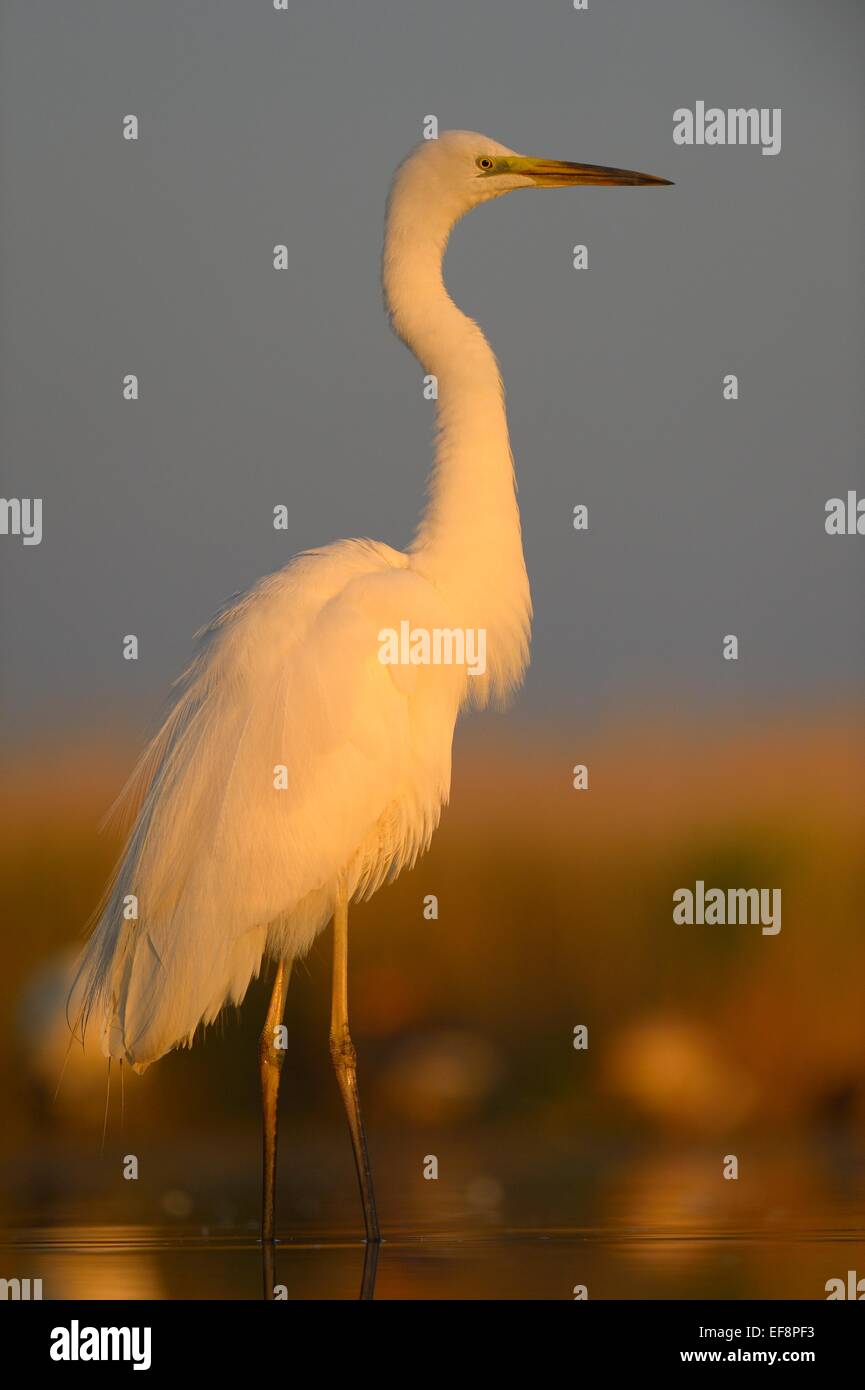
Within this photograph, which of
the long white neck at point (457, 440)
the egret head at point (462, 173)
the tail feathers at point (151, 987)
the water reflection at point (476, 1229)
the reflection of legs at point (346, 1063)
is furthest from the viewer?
the egret head at point (462, 173)

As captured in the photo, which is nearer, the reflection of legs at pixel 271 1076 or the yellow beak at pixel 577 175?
the reflection of legs at pixel 271 1076

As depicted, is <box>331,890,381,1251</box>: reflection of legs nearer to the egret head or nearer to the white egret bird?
the white egret bird

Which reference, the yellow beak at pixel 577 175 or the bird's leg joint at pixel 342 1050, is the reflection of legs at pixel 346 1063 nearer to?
the bird's leg joint at pixel 342 1050

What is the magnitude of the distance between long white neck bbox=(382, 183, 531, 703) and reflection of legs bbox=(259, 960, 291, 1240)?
→ 1081 millimetres

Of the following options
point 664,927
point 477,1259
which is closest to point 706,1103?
point 664,927

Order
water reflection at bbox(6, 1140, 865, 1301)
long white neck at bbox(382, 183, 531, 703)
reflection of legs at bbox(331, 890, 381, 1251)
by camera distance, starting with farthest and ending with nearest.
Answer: long white neck at bbox(382, 183, 531, 703)
reflection of legs at bbox(331, 890, 381, 1251)
water reflection at bbox(6, 1140, 865, 1301)

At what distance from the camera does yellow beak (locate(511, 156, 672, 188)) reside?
5293mm

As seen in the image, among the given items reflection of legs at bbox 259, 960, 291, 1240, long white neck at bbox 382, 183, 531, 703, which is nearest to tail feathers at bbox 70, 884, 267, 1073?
reflection of legs at bbox 259, 960, 291, 1240

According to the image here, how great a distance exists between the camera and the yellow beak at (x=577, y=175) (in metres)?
5.29

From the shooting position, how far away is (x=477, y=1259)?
14.9 ft

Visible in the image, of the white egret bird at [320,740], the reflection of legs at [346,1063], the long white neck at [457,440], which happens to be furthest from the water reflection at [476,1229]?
the long white neck at [457,440]

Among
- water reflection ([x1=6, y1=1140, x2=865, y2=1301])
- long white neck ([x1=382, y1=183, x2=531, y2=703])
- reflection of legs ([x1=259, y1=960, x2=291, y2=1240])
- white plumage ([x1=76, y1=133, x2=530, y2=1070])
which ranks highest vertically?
long white neck ([x1=382, y1=183, x2=531, y2=703])

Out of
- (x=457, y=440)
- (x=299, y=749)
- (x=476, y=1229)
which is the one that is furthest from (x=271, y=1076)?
(x=457, y=440)

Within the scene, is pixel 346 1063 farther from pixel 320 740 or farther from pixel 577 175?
pixel 577 175
